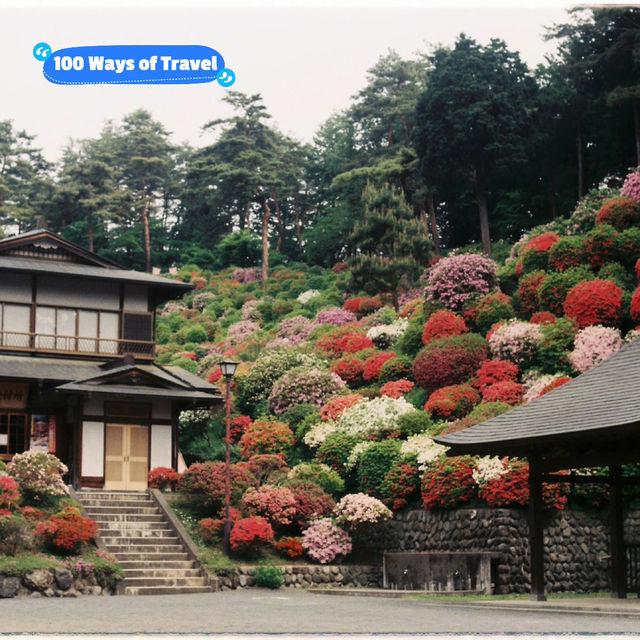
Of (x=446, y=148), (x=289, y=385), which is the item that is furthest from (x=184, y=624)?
(x=446, y=148)

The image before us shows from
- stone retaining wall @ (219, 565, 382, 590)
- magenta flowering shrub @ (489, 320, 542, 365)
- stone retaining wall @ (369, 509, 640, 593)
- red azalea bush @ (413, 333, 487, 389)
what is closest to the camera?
stone retaining wall @ (369, 509, 640, 593)

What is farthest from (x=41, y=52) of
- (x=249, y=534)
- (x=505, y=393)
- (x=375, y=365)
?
(x=375, y=365)

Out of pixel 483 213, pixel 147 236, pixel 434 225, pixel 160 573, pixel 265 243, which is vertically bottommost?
pixel 160 573

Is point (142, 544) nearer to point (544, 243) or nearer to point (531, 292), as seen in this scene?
point (531, 292)

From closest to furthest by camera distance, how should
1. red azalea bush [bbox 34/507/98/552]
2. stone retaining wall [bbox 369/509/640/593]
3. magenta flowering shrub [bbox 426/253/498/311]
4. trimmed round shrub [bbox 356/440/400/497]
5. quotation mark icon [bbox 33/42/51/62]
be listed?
quotation mark icon [bbox 33/42/51/62] < red azalea bush [bbox 34/507/98/552] < stone retaining wall [bbox 369/509/640/593] < trimmed round shrub [bbox 356/440/400/497] < magenta flowering shrub [bbox 426/253/498/311]

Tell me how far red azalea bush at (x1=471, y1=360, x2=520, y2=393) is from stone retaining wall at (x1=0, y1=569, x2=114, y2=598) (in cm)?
1302

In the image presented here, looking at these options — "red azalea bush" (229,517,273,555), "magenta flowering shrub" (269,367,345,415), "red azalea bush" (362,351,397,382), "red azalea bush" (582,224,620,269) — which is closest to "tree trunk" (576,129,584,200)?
"red azalea bush" (582,224,620,269)

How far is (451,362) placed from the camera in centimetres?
3378

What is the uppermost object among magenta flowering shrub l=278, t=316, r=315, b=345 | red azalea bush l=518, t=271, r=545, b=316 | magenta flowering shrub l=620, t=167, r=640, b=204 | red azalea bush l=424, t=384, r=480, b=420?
magenta flowering shrub l=620, t=167, r=640, b=204

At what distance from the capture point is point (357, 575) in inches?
1089

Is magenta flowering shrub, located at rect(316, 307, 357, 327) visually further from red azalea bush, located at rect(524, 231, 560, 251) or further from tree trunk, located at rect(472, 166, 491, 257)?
red azalea bush, located at rect(524, 231, 560, 251)

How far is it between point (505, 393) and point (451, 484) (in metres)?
4.53

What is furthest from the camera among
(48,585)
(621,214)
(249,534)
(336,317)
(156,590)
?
(336,317)

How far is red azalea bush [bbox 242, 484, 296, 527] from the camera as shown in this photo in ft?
90.4
